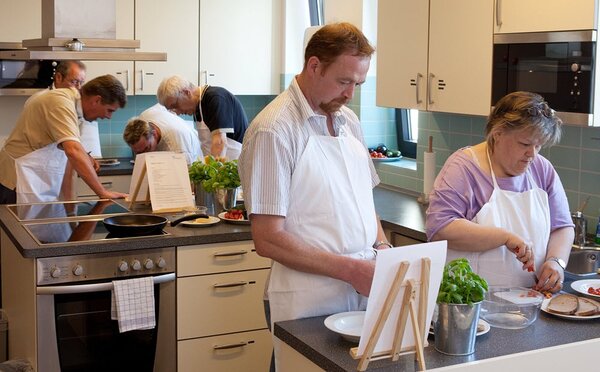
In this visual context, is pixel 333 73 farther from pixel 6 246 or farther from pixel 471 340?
pixel 6 246

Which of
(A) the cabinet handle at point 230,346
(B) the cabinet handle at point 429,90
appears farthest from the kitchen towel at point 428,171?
(A) the cabinet handle at point 230,346

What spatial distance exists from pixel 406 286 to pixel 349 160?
711 mm

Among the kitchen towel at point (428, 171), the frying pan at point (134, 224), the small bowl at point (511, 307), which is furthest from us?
the kitchen towel at point (428, 171)

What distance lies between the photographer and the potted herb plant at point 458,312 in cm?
216

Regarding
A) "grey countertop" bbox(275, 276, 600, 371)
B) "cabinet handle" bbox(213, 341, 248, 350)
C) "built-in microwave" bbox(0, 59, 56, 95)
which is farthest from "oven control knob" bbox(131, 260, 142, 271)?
"built-in microwave" bbox(0, 59, 56, 95)

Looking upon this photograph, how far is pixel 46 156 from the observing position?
15.7ft

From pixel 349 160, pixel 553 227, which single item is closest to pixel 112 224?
pixel 349 160

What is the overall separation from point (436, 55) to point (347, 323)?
6.88ft

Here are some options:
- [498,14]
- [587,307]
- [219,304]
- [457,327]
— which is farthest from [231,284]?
[457,327]

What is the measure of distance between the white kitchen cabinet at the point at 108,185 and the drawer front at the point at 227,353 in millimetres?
2255

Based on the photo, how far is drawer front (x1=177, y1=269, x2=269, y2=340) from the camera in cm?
384

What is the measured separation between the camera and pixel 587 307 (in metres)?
2.55

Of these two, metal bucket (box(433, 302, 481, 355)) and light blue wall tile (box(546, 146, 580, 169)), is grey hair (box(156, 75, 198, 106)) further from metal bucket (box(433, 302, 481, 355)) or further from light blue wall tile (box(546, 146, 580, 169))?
metal bucket (box(433, 302, 481, 355))

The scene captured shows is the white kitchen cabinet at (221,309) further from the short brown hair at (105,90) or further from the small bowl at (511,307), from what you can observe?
the small bowl at (511,307)
